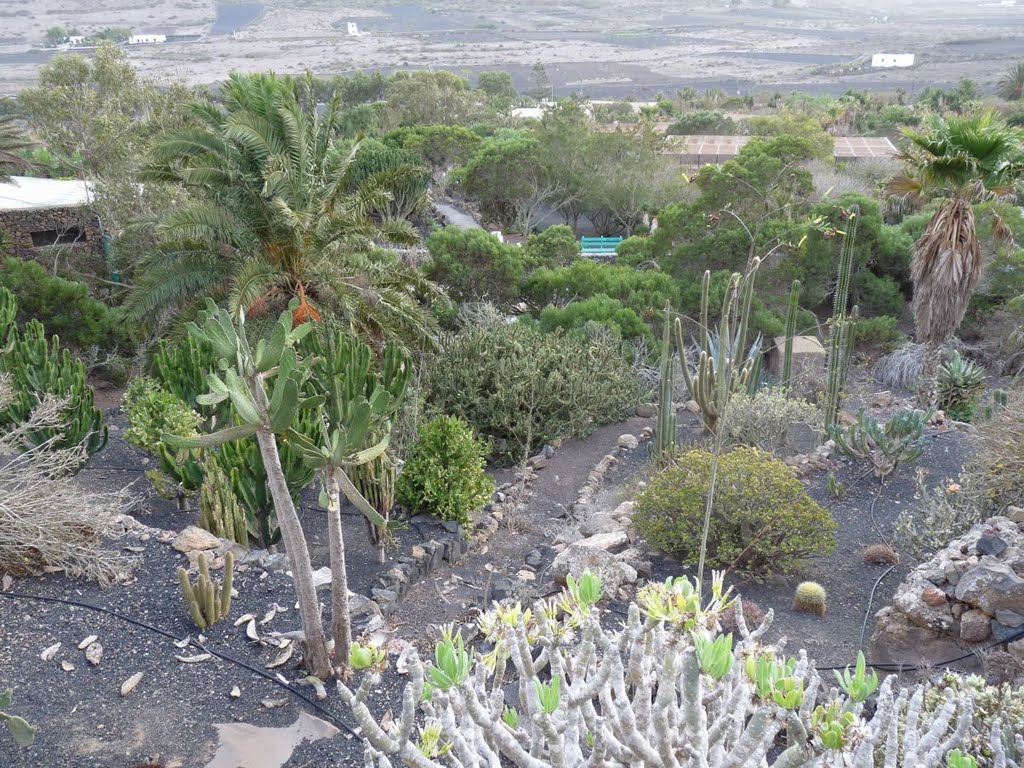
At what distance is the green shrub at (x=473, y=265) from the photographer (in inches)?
626

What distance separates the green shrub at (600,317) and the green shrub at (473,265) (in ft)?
5.76

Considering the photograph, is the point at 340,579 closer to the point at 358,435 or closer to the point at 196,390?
the point at 358,435

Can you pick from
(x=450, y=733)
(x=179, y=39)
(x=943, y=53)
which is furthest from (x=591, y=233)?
(x=179, y=39)

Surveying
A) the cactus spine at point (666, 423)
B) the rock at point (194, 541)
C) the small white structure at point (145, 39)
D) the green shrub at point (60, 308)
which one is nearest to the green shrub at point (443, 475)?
the rock at point (194, 541)

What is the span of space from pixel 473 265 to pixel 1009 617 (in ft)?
37.6

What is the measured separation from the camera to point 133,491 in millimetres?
8828

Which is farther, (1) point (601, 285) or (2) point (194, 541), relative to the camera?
(1) point (601, 285)

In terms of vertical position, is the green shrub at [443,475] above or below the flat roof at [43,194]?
below

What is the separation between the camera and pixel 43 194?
18266mm

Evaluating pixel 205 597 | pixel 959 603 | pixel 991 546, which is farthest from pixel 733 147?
pixel 205 597

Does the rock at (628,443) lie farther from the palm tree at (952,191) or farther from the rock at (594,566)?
the rock at (594,566)

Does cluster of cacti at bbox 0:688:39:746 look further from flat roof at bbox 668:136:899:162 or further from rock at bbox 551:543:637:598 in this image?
flat roof at bbox 668:136:899:162

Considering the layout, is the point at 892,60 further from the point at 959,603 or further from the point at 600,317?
the point at 959,603

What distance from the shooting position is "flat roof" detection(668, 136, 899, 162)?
34.1m
